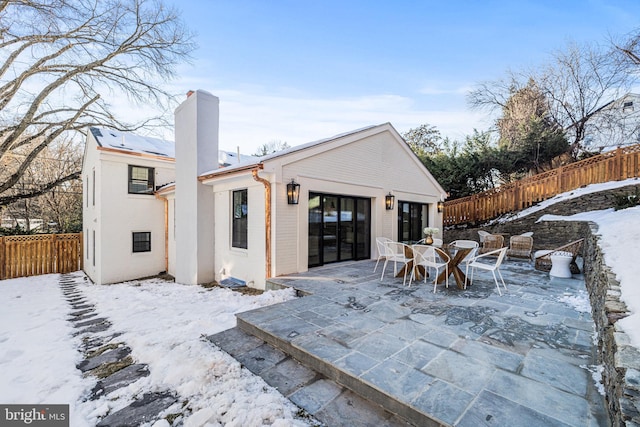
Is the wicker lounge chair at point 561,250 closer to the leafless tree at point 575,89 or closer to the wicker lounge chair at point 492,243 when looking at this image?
the wicker lounge chair at point 492,243

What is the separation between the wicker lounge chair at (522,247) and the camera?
8078 mm

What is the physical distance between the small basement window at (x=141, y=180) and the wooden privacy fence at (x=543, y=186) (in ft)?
44.1

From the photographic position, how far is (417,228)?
1095 centimetres

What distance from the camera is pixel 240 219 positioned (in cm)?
716

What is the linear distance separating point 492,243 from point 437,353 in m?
7.25

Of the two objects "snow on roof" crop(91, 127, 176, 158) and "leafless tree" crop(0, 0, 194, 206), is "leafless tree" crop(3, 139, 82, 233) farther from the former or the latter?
"snow on roof" crop(91, 127, 176, 158)

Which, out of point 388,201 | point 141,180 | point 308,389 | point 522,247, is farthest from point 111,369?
A: point 522,247

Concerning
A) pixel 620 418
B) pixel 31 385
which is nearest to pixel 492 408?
pixel 620 418

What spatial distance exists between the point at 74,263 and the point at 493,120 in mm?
24220

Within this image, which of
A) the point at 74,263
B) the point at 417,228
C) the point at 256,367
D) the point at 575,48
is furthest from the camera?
the point at 575,48

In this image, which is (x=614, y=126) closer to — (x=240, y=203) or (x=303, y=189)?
(x=303, y=189)

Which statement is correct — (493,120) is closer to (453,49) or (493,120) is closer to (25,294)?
(453,49)

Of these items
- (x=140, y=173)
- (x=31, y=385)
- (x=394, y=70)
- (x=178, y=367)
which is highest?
(x=394, y=70)

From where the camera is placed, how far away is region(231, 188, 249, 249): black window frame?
6988 mm
